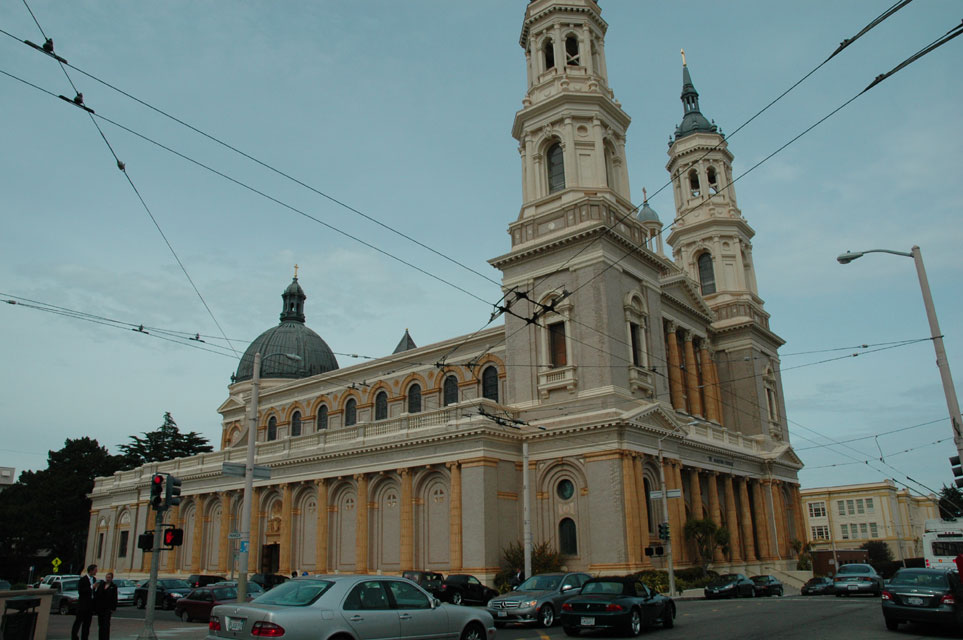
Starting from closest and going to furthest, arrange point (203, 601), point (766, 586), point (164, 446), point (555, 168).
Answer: point (203, 601), point (766, 586), point (555, 168), point (164, 446)

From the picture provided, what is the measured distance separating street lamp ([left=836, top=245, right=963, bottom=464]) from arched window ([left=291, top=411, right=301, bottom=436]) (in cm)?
4392

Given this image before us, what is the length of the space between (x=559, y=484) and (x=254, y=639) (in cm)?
2685

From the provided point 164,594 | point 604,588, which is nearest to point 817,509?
point 164,594

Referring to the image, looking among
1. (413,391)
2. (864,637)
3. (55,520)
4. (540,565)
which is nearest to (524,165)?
(413,391)

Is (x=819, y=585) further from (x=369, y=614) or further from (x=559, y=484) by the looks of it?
(x=369, y=614)

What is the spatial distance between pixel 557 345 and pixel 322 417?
23.2 metres

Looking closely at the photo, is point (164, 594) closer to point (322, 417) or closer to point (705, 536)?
point (322, 417)

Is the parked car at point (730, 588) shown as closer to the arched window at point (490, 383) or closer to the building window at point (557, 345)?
the building window at point (557, 345)

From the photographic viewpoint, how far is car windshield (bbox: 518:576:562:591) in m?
21.6

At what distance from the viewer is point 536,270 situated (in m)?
39.0

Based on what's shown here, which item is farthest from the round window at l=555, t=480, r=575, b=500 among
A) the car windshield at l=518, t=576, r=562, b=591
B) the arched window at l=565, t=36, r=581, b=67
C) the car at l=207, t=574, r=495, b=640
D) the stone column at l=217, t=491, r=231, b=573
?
the arched window at l=565, t=36, r=581, b=67

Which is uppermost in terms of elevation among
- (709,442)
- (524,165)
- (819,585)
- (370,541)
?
(524,165)

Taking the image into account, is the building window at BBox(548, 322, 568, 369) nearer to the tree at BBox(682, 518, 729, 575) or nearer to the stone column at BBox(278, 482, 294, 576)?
the tree at BBox(682, 518, 729, 575)

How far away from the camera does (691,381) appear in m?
46.2
